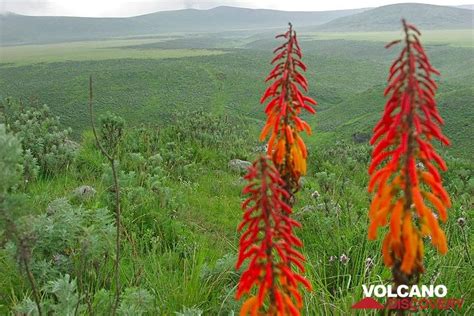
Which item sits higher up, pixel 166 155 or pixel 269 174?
pixel 269 174

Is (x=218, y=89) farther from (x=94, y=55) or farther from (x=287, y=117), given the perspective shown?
(x=94, y=55)

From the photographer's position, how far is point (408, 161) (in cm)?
182

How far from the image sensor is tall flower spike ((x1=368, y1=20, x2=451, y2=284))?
180cm

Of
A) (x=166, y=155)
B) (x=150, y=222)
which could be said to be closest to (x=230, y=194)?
(x=166, y=155)

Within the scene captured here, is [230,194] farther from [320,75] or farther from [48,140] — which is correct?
[320,75]

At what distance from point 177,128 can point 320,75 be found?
57.0 metres

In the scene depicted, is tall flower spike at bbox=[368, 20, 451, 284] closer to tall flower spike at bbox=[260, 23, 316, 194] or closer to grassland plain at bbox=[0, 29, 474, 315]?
tall flower spike at bbox=[260, 23, 316, 194]

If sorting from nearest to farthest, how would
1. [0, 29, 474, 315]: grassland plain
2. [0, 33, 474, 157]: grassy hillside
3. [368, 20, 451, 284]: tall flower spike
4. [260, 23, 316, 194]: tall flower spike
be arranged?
[368, 20, 451, 284]: tall flower spike < [260, 23, 316, 194]: tall flower spike < [0, 29, 474, 315]: grassland plain < [0, 33, 474, 157]: grassy hillside

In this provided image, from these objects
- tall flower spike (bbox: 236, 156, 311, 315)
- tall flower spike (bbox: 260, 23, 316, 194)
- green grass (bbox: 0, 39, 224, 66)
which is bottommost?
tall flower spike (bbox: 236, 156, 311, 315)

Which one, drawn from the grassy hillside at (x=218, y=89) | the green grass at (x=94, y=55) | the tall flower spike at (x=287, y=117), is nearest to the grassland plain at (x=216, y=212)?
the grassy hillside at (x=218, y=89)

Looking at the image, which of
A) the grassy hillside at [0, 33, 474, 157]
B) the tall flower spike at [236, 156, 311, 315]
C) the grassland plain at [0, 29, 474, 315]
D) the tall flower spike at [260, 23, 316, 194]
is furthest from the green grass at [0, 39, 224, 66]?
the tall flower spike at [236, 156, 311, 315]

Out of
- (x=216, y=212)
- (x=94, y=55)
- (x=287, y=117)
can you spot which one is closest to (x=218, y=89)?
(x=216, y=212)

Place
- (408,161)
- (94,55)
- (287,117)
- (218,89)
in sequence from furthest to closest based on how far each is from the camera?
1. (94,55)
2. (218,89)
3. (287,117)
4. (408,161)

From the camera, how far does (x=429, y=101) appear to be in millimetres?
1846
